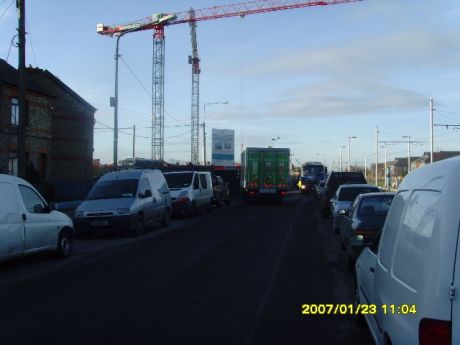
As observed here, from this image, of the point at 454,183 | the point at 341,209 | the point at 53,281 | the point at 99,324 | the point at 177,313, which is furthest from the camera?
the point at 341,209

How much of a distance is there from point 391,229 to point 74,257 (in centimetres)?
970

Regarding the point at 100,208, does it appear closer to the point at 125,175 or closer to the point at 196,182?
the point at 125,175

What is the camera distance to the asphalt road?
626 centimetres

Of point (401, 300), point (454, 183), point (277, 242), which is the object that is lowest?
point (277, 242)

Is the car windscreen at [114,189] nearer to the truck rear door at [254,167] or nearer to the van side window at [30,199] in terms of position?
the van side window at [30,199]

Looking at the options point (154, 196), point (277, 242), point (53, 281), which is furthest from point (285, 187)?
point (53, 281)

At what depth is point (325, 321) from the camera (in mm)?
6910

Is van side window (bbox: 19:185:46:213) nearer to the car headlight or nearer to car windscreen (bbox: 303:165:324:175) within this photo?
the car headlight

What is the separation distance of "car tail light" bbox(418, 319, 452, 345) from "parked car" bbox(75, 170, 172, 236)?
46.4 feet

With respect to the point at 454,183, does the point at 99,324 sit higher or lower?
lower

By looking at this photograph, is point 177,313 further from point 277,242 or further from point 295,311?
point 277,242

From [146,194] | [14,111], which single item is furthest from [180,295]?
[14,111]

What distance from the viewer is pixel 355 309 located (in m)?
6.71

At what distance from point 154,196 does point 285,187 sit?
1680 cm
